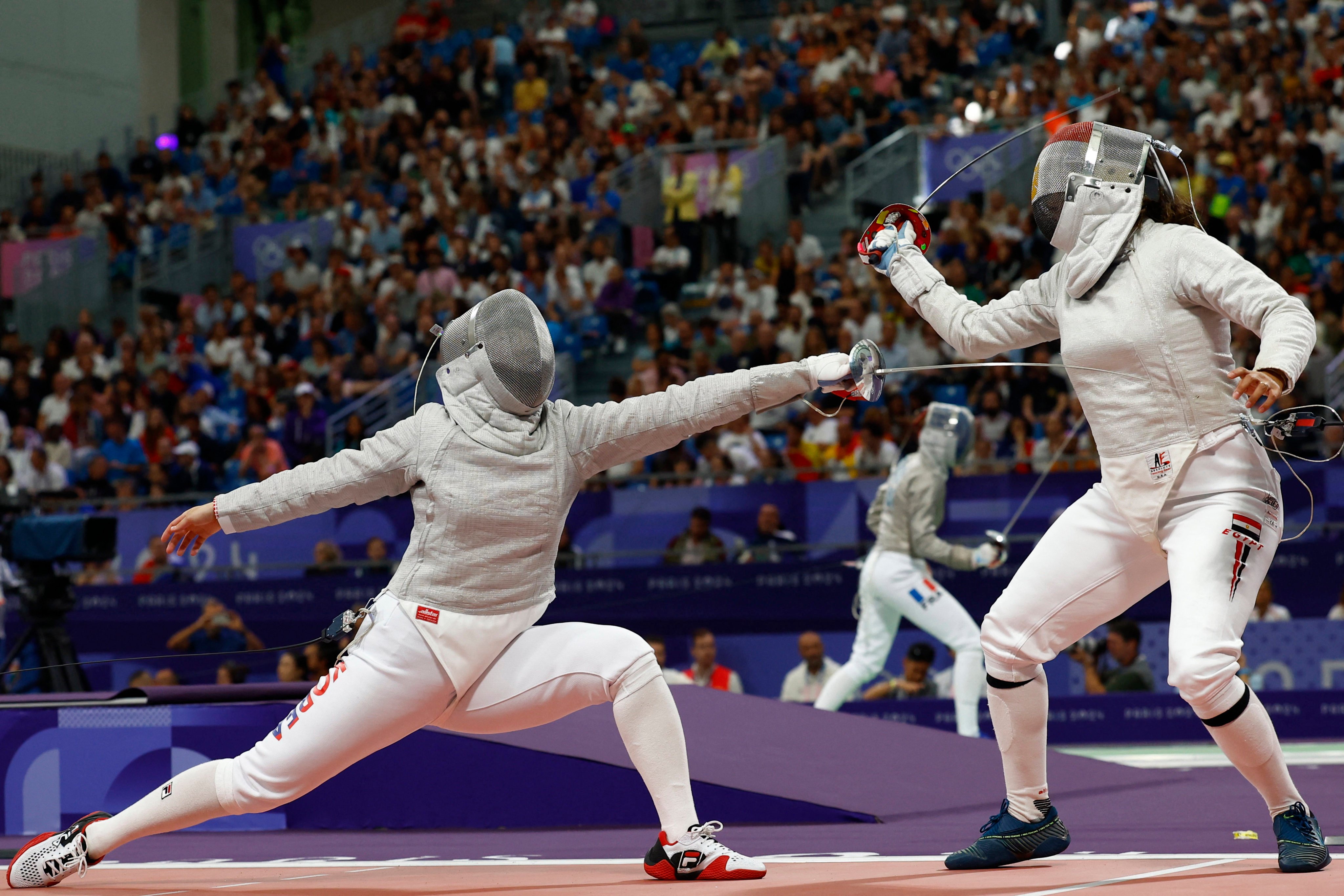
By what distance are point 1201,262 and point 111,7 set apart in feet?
43.1

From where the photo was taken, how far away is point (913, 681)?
8523 mm

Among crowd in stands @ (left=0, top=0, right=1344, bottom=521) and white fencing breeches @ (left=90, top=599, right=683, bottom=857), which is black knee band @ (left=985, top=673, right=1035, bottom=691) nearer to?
white fencing breeches @ (left=90, top=599, right=683, bottom=857)

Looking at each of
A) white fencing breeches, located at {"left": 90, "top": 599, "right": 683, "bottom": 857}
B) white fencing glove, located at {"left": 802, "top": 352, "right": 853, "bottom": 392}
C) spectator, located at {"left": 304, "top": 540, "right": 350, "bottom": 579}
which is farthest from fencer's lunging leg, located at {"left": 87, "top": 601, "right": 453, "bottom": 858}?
spectator, located at {"left": 304, "top": 540, "right": 350, "bottom": 579}

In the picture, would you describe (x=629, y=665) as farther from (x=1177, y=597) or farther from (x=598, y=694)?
(x=1177, y=597)

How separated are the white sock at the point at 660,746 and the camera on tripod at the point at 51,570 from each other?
4165 millimetres

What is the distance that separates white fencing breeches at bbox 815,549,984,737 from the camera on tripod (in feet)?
10.9

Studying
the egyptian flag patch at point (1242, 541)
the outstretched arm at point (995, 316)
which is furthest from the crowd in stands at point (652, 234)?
the egyptian flag patch at point (1242, 541)

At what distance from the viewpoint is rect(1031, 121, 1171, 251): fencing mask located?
138 inches

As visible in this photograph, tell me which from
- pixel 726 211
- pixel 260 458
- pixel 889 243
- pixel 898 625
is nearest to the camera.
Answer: pixel 889 243

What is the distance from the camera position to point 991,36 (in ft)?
47.0

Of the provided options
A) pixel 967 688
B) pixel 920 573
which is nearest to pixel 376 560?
pixel 920 573

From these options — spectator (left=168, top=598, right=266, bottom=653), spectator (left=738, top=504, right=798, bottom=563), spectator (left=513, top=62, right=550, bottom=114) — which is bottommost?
spectator (left=168, top=598, right=266, bottom=653)

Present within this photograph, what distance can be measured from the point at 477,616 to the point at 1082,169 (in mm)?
1713

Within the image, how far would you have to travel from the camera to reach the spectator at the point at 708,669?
8.45m
